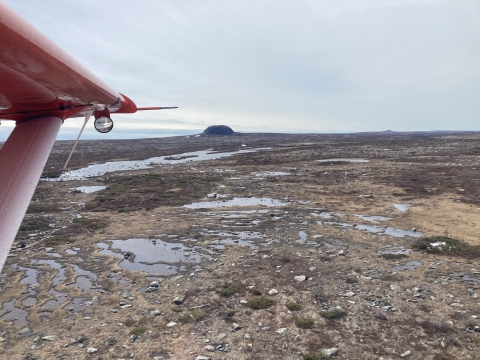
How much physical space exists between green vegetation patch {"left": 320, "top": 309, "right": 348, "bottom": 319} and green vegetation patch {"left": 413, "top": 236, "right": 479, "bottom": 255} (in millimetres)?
5952

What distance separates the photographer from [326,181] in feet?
89.9

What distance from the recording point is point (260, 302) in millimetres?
8703

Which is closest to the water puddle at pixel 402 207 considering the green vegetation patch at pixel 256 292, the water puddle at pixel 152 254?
the green vegetation patch at pixel 256 292

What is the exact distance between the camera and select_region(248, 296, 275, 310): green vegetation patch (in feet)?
28.1

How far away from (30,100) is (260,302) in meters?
7.67

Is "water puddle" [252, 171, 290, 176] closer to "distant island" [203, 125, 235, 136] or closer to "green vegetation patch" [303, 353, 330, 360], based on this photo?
"green vegetation patch" [303, 353, 330, 360]

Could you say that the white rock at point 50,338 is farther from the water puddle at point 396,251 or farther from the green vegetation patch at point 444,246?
the green vegetation patch at point 444,246

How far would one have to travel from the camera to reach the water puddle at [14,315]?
311 inches

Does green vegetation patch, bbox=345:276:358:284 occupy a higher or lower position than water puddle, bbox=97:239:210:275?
higher

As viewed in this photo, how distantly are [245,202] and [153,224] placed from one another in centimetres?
675

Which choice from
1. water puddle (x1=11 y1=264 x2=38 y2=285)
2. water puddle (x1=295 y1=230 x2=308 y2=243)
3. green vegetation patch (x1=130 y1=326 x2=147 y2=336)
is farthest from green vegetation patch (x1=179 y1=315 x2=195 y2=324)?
water puddle (x1=295 y1=230 x2=308 y2=243)

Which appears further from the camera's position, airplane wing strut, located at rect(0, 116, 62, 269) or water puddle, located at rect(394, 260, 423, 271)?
water puddle, located at rect(394, 260, 423, 271)

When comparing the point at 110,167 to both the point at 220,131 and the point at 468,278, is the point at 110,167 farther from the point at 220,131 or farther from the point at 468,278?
the point at 220,131

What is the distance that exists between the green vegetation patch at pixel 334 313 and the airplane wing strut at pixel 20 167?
7.55 metres
